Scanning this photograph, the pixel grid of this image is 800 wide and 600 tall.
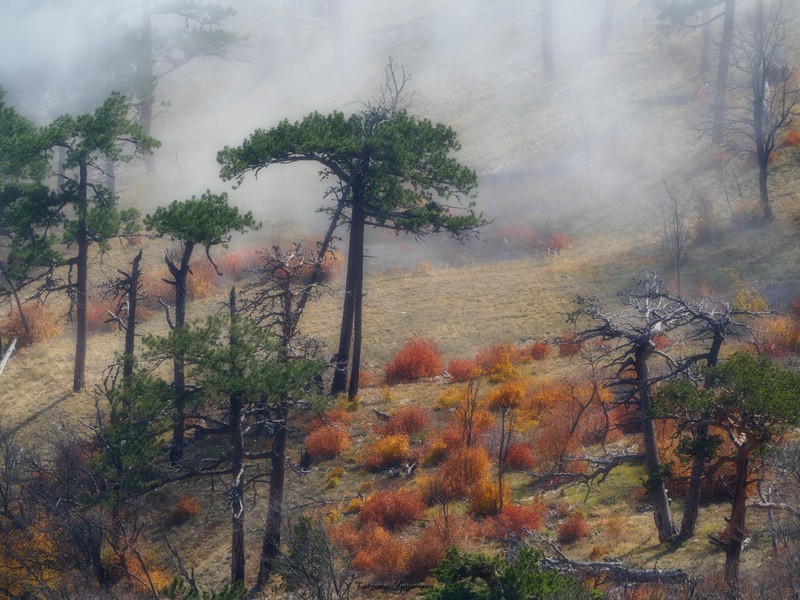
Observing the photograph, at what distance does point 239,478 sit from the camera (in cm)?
1658

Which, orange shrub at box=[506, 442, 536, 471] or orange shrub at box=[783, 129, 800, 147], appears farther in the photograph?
orange shrub at box=[783, 129, 800, 147]

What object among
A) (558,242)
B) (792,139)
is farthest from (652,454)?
(792,139)

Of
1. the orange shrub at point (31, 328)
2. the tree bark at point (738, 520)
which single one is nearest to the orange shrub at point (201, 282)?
the orange shrub at point (31, 328)

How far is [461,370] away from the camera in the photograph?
85.8 feet

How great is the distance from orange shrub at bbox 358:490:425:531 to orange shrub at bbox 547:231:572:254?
18533 millimetres

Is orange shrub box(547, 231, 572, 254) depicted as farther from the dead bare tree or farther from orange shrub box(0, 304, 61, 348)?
orange shrub box(0, 304, 61, 348)

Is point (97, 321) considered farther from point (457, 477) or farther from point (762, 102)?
point (762, 102)

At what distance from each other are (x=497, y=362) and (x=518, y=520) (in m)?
8.70

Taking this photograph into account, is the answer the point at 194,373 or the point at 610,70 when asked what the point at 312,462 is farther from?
the point at 610,70

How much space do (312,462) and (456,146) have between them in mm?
10184

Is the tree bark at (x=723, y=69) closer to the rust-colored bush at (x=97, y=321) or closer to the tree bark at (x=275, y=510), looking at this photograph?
the rust-colored bush at (x=97, y=321)

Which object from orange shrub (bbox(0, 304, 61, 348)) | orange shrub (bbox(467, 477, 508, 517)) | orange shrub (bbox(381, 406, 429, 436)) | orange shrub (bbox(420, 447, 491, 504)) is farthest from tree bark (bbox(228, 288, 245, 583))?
orange shrub (bbox(0, 304, 61, 348))

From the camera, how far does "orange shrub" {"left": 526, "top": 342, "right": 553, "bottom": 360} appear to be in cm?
2653

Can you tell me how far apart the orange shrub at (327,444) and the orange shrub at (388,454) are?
3.69ft
